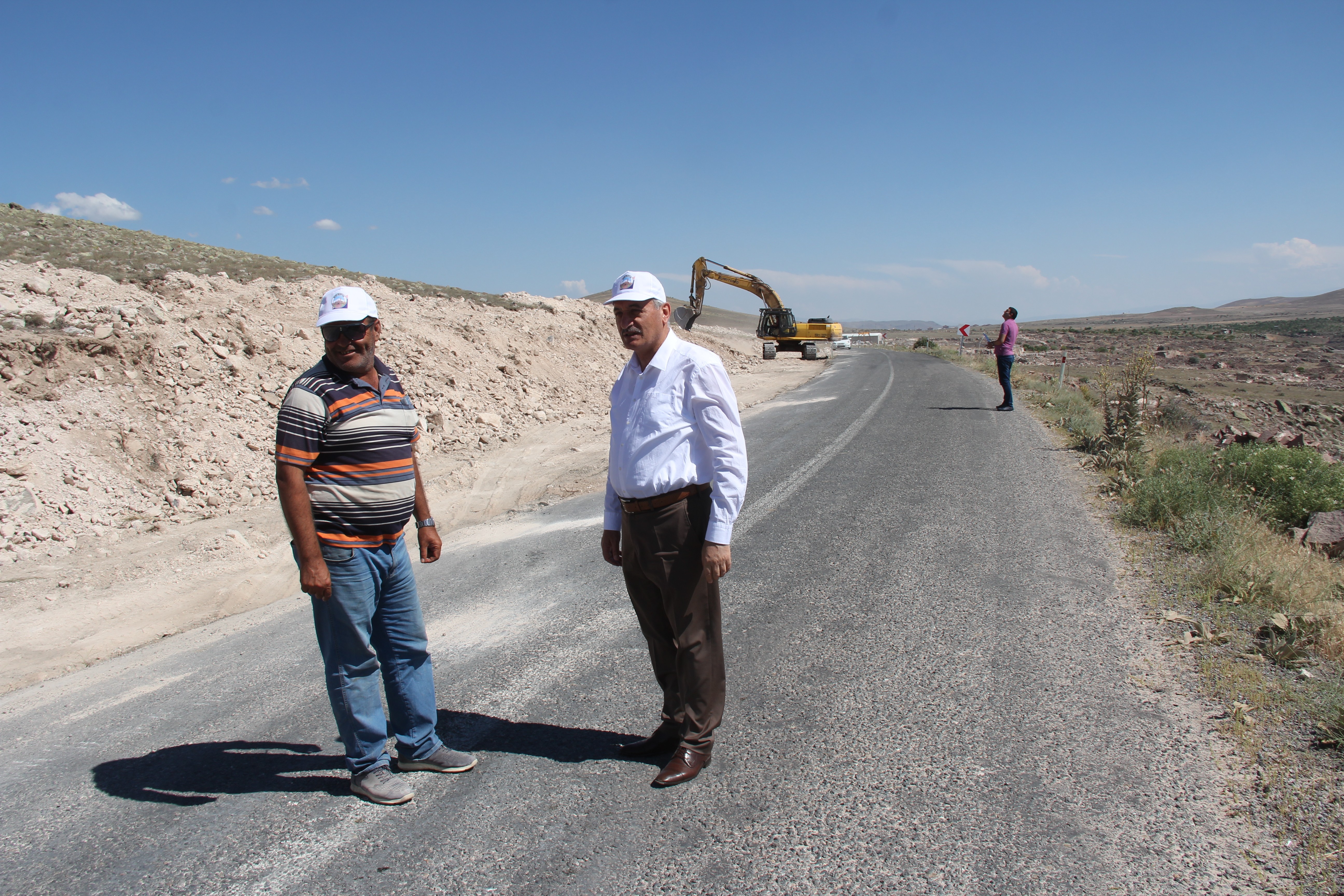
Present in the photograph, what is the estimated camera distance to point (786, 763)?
120 inches

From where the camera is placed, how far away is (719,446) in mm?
2857

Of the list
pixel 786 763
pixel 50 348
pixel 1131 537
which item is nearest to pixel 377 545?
pixel 786 763

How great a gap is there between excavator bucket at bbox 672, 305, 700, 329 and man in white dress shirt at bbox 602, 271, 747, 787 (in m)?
26.7

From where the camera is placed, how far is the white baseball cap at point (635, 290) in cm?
285

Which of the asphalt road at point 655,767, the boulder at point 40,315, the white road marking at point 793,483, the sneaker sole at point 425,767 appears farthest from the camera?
the boulder at point 40,315

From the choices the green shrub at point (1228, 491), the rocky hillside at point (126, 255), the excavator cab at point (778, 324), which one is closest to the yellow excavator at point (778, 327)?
the excavator cab at point (778, 324)

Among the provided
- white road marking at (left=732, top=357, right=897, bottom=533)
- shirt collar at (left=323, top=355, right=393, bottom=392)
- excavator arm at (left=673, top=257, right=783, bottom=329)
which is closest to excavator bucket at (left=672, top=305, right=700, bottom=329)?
excavator arm at (left=673, top=257, right=783, bottom=329)

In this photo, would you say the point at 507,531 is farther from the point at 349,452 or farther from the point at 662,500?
the point at 662,500

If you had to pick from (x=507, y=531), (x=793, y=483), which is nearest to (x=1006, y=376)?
(x=793, y=483)

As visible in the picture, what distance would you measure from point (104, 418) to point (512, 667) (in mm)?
7800

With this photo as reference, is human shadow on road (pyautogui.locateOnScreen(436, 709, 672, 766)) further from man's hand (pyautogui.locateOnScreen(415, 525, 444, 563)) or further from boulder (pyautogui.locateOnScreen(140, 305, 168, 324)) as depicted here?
boulder (pyautogui.locateOnScreen(140, 305, 168, 324))

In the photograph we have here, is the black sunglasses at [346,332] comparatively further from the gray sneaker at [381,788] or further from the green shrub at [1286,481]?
the green shrub at [1286,481]

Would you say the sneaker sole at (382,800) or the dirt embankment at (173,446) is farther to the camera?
the dirt embankment at (173,446)

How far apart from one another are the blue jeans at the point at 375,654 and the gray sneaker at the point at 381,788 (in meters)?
0.03
